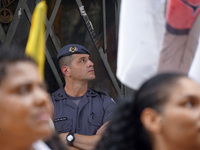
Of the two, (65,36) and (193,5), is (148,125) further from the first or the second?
(65,36)

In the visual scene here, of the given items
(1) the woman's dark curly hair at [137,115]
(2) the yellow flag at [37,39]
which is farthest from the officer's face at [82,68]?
(2) the yellow flag at [37,39]

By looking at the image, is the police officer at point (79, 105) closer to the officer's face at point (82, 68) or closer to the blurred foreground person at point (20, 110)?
the officer's face at point (82, 68)

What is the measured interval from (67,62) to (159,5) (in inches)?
72.4

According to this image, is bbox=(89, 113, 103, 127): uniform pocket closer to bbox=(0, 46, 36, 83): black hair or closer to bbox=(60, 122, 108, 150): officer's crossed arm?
bbox=(60, 122, 108, 150): officer's crossed arm

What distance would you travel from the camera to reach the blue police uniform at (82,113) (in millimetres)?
4633

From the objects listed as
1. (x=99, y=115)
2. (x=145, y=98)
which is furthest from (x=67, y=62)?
(x=145, y=98)

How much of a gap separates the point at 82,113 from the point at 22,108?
8.55 ft

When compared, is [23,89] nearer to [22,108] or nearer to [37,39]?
[22,108]

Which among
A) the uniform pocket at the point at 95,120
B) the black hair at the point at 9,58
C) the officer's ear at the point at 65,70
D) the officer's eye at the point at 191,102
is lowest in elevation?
the uniform pocket at the point at 95,120

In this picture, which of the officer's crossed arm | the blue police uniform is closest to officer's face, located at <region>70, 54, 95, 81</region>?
the blue police uniform

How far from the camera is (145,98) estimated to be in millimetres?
2535

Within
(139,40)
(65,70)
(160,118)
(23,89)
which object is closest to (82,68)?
(65,70)

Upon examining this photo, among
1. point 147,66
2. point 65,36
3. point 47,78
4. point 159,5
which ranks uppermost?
point 159,5

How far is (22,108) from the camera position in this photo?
2.12 meters
